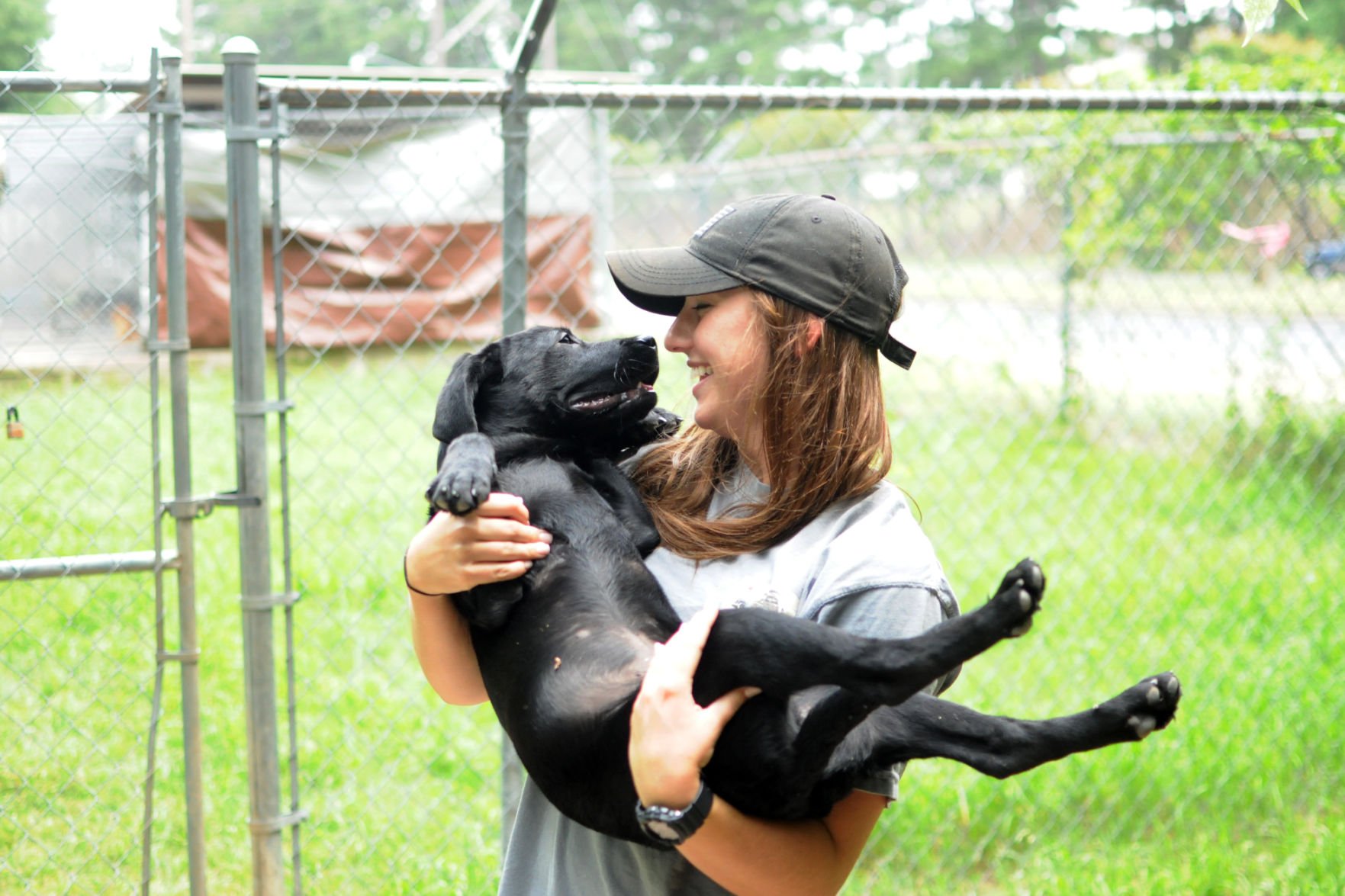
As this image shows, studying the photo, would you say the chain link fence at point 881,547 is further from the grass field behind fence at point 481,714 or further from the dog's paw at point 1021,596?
the dog's paw at point 1021,596

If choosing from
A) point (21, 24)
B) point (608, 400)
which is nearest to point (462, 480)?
point (608, 400)

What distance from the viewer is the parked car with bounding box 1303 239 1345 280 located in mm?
5191

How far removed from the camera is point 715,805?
1.54m

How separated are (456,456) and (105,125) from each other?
1284mm

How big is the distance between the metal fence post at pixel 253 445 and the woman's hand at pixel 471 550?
94 cm

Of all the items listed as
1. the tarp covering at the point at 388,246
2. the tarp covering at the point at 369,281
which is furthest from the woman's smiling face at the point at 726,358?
the tarp covering at the point at 369,281

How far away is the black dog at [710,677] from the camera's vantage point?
1.55 metres

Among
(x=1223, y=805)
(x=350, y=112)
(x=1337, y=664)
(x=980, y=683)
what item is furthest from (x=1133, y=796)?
(x=350, y=112)

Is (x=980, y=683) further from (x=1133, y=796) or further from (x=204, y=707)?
(x=204, y=707)

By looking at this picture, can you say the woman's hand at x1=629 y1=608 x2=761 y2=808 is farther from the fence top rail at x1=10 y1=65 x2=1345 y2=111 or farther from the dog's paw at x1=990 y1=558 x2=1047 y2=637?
the fence top rail at x1=10 y1=65 x2=1345 y2=111

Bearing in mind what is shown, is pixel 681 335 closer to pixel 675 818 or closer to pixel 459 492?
pixel 459 492

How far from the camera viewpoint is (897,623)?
1622mm

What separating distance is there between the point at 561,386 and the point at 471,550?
644mm

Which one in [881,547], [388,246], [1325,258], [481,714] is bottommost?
[481,714]
